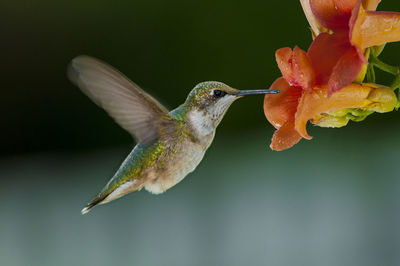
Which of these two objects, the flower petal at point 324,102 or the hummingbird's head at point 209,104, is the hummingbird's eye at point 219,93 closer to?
the hummingbird's head at point 209,104

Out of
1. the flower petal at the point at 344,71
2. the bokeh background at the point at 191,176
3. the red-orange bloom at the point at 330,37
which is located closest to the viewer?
the flower petal at the point at 344,71

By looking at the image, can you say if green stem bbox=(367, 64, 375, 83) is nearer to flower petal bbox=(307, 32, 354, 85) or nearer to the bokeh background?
flower petal bbox=(307, 32, 354, 85)

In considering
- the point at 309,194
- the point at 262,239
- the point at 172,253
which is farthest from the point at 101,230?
the point at 309,194

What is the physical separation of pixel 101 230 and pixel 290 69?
442cm

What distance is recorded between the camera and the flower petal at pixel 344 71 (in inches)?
35.2

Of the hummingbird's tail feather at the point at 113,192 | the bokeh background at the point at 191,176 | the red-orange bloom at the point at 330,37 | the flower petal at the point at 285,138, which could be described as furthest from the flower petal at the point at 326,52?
the bokeh background at the point at 191,176

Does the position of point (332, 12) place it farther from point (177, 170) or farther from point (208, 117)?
point (177, 170)

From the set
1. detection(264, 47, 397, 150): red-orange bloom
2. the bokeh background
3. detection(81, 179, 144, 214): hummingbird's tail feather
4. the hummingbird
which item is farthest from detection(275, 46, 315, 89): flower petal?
the bokeh background

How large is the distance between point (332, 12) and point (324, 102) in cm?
16

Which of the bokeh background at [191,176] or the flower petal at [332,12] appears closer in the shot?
the flower petal at [332,12]

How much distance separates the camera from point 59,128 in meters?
5.02

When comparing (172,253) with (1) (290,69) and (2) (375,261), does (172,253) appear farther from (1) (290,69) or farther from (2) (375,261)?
(1) (290,69)

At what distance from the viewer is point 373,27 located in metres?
0.92

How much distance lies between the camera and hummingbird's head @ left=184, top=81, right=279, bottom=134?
138 centimetres
